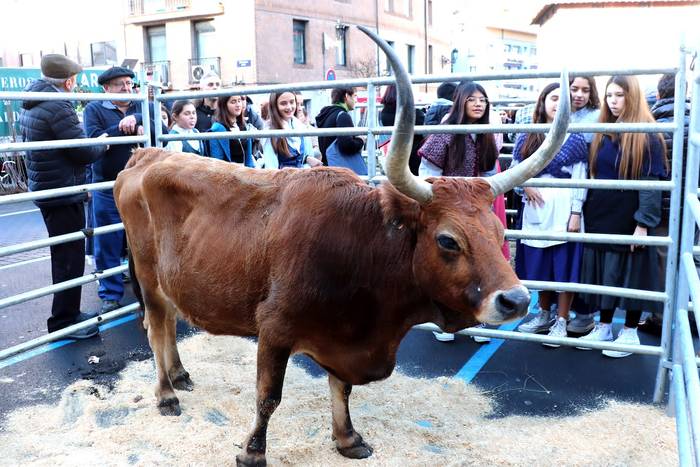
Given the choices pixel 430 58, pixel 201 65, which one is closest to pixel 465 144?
pixel 201 65

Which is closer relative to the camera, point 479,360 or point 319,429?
point 319,429

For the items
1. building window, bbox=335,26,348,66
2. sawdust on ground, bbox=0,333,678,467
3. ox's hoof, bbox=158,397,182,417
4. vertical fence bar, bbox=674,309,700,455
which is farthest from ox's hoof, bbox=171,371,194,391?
building window, bbox=335,26,348,66

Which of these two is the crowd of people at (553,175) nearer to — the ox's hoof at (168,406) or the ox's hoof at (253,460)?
the ox's hoof at (168,406)

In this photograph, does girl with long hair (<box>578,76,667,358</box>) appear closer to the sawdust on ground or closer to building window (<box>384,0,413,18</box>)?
the sawdust on ground

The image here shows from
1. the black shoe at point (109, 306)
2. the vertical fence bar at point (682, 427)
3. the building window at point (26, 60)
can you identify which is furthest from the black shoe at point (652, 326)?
the building window at point (26, 60)

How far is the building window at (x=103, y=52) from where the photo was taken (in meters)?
31.7

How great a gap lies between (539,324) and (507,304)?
2.78 meters

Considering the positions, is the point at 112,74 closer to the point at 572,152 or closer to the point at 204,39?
the point at 572,152

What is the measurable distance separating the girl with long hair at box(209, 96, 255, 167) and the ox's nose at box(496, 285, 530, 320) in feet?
13.2

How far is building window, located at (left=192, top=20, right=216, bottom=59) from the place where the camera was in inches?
1171

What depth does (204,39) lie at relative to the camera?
3006 cm

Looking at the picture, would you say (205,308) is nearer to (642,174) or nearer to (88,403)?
(88,403)

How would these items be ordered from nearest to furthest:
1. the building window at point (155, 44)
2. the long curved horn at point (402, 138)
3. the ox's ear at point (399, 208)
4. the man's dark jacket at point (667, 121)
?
the long curved horn at point (402, 138) → the ox's ear at point (399, 208) → the man's dark jacket at point (667, 121) → the building window at point (155, 44)

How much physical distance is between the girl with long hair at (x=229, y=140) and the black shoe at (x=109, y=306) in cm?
160
